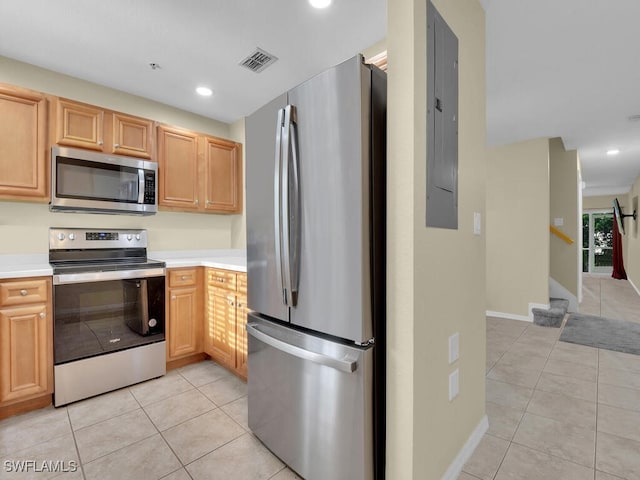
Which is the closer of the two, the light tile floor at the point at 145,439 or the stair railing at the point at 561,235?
the light tile floor at the point at 145,439

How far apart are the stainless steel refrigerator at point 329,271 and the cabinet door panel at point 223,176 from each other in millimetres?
1949

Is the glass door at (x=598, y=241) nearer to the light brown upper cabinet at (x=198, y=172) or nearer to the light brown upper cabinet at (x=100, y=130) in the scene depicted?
the light brown upper cabinet at (x=198, y=172)

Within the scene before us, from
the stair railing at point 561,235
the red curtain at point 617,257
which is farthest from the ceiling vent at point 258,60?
the red curtain at point 617,257

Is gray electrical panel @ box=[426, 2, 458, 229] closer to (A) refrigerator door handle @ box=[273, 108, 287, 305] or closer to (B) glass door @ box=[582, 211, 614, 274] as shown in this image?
(A) refrigerator door handle @ box=[273, 108, 287, 305]

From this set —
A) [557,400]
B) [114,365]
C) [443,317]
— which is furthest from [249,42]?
[557,400]

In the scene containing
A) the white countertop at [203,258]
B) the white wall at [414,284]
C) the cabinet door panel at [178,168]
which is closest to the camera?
the white wall at [414,284]

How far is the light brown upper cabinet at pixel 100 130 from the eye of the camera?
8.05 feet

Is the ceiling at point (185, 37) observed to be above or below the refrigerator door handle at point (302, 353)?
above

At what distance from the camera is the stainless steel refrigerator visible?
1.24 meters

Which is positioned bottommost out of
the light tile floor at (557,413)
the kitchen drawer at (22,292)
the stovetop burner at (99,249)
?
the light tile floor at (557,413)


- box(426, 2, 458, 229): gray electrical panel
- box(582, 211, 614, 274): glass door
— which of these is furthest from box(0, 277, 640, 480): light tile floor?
box(582, 211, 614, 274): glass door

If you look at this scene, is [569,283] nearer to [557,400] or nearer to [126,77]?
[557,400]

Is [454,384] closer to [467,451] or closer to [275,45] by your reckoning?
[467,451]

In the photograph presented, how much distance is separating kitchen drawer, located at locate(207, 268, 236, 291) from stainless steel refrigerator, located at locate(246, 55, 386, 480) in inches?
35.1
